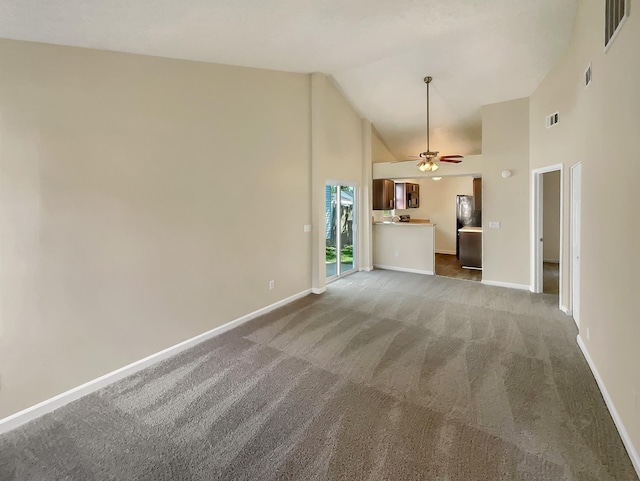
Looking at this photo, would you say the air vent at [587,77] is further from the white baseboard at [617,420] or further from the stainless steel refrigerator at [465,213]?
the stainless steel refrigerator at [465,213]

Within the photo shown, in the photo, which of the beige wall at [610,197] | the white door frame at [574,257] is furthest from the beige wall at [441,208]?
the beige wall at [610,197]

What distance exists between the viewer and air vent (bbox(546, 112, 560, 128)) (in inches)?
180

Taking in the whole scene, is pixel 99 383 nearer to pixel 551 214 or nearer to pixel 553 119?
pixel 553 119

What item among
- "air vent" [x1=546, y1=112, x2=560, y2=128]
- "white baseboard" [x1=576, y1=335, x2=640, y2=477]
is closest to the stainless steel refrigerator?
"air vent" [x1=546, y1=112, x2=560, y2=128]

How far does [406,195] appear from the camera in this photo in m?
8.73

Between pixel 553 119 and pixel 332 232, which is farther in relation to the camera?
pixel 332 232

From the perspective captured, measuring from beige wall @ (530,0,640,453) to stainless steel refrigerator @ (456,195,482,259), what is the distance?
513 centimetres

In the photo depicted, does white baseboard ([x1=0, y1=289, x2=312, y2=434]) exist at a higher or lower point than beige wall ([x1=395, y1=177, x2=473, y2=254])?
lower

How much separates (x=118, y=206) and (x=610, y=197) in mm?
4019

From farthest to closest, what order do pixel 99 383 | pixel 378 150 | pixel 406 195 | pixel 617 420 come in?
pixel 406 195, pixel 378 150, pixel 99 383, pixel 617 420

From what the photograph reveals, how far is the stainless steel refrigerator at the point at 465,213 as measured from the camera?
885 cm

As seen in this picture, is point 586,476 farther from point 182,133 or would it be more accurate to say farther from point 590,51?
point 182,133

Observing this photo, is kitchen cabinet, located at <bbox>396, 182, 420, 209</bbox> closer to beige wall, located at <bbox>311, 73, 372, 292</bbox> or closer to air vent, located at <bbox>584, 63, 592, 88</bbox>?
beige wall, located at <bbox>311, 73, 372, 292</bbox>

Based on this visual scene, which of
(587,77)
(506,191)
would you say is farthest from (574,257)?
(587,77)
